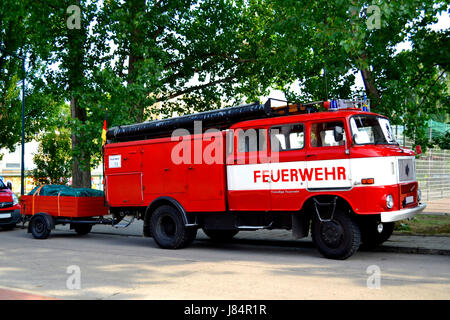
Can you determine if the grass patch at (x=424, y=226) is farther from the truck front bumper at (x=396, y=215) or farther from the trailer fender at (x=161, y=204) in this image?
the trailer fender at (x=161, y=204)

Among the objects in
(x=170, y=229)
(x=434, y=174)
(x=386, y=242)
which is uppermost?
(x=434, y=174)

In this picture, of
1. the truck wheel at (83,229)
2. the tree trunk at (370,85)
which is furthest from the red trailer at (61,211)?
the tree trunk at (370,85)

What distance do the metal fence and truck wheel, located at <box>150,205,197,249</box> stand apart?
42.4 ft

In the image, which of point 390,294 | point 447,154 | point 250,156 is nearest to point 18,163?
point 447,154

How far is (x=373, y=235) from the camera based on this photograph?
1051 cm

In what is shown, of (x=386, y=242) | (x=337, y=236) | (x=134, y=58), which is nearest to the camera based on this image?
(x=337, y=236)

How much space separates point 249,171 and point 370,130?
8.37 ft

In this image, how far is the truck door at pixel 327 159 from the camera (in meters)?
9.23

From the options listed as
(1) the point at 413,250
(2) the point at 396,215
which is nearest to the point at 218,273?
(2) the point at 396,215

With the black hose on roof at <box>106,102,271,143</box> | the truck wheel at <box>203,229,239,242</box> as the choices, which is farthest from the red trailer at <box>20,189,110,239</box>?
the truck wheel at <box>203,229,239,242</box>

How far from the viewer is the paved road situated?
6.72 metres

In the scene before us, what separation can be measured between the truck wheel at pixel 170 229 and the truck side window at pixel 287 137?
2.84 m

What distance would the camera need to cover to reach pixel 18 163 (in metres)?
61.9

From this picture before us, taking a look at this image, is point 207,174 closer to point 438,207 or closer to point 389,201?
point 389,201
